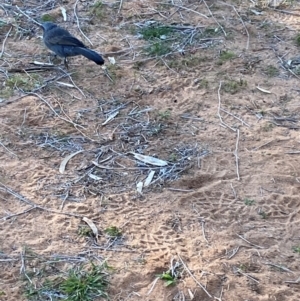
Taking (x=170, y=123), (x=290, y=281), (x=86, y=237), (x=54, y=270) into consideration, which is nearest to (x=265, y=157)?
(x=170, y=123)

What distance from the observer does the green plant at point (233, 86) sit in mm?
4863

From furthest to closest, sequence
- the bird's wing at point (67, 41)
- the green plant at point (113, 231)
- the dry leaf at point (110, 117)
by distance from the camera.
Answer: the bird's wing at point (67, 41)
the dry leaf at point (110, 117)
the green plant at point (113, 231)

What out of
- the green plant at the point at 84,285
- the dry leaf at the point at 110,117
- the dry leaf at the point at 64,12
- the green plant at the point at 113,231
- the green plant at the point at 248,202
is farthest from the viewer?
the dry leaf at the point at 64,12

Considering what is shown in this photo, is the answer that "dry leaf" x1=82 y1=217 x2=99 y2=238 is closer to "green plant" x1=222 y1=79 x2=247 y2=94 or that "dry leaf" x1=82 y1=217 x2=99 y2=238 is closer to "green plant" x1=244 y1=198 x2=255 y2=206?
"green plant" x1=244 y1=198 x2=255 y2=206

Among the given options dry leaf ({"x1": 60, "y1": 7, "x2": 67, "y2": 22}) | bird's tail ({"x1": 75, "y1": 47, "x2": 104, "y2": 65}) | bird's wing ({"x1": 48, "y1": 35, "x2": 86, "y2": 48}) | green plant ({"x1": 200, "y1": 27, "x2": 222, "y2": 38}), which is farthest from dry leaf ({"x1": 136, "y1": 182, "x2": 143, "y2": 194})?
dry leaf ({"x1": 60, "y1": 7, "x2": 67, "y2": 22})

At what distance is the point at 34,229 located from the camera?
140 inches

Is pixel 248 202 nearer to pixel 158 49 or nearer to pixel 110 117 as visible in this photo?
pixel 110 117

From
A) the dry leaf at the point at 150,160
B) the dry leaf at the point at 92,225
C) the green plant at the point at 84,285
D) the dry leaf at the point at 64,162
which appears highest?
the green plant at the point at 84,285

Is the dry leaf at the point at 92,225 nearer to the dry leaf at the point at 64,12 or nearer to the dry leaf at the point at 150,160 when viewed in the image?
the dry leaf at the point at 150,160

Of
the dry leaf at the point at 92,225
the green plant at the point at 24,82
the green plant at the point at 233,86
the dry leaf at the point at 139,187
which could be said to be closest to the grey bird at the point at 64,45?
the green plant at the point at 24,82

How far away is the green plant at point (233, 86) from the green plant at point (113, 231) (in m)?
1.77

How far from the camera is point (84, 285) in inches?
125

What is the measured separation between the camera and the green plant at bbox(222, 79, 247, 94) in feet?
16.0

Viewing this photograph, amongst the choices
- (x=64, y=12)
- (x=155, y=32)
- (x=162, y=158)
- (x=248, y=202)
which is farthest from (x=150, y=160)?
(x=64, y=12)
